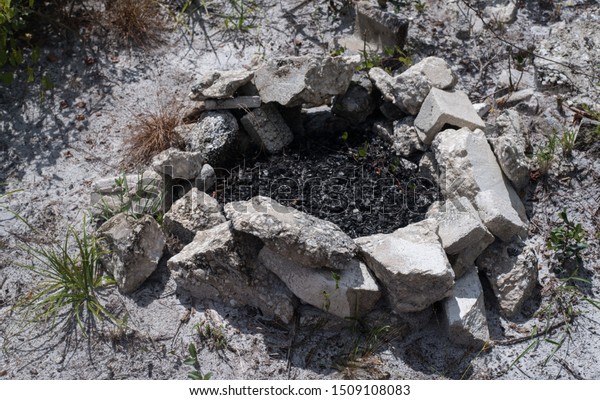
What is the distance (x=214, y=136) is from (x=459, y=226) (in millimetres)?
1649

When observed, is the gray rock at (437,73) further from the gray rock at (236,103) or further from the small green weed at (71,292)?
the small green weed at (71,292)

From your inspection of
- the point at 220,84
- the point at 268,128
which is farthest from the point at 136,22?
the point at 268,128

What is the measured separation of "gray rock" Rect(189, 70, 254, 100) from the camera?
4.34m

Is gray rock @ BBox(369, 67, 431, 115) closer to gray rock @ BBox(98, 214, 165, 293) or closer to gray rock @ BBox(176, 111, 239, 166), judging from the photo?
gray rock @ BBox(176, 111, 239, 166)

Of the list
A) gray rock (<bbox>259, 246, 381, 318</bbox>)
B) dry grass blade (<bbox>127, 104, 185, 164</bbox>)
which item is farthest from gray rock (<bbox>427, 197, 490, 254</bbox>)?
dry grass blade (<bbox>127, 104, 185, 164</bbox>)

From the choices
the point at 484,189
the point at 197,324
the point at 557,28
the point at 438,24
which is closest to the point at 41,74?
the point at 197,324

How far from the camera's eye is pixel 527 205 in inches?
166

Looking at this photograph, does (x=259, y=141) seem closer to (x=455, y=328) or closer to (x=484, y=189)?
(x=484, y=189)

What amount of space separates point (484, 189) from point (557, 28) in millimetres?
1943

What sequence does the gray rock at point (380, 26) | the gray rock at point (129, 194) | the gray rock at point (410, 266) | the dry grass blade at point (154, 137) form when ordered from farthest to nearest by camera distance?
the gray rock at point (380, 26) < the dry grass blade at point (154, 137) < the gray rock at point (129, 194) < the gray rock at point (410, 266)

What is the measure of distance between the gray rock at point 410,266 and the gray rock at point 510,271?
0.36m

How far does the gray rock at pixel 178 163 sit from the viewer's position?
164 inches

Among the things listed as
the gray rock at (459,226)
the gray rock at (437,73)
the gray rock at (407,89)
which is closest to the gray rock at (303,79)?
the gray rock at (407,89)

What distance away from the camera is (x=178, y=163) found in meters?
4.19
